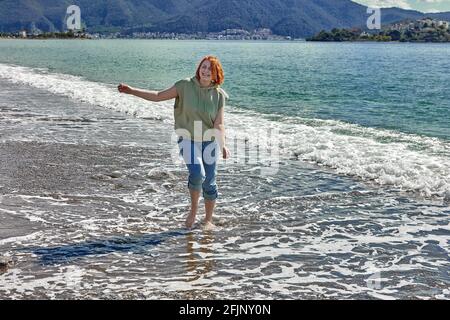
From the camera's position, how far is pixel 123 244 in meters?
7.19

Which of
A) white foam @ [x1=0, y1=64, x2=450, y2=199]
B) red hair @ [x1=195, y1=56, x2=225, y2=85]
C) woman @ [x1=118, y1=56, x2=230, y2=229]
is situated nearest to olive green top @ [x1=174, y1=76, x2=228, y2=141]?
woman @ [x1=118, y1=56, x2=230, y2=229]

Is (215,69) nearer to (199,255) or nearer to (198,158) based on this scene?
(198,158)

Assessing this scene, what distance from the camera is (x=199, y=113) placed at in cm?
728

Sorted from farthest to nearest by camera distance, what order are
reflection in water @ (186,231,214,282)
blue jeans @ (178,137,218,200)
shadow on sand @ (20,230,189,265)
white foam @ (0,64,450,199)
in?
white foam @ (0,64,450,199) → blue jeans @ (178,137,218,200) → shadow on sand @ (20,230,189,265) → reflection in water @ (186,231,214,282)

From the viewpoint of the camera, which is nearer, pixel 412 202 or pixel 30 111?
pixel 412 202

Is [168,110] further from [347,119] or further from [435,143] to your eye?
[435,143]

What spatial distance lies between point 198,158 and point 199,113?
1.88 feet

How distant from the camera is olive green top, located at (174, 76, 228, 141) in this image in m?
7.23

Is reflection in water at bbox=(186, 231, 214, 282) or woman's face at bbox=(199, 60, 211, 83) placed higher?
woman's face at bbox=(199, 60, 211, 83)

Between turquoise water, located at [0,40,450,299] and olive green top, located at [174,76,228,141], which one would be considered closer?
turquoise water, located at [0,40,450,299]

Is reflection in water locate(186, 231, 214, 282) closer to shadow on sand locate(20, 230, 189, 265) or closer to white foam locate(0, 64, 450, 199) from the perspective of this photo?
shadow on sand locate(20, 230, 189, 265)

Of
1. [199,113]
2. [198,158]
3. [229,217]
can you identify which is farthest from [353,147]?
[199,113]
